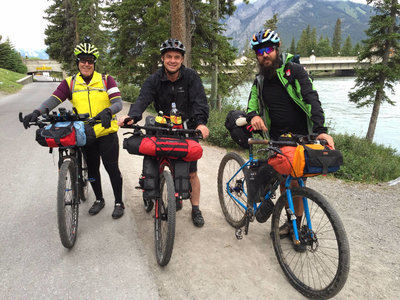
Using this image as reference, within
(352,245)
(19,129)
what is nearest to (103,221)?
(352,245)

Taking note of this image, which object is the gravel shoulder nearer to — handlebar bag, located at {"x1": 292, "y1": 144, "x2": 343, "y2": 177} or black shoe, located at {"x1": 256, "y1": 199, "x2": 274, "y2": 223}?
black shoe, located at {"x1": 256, "y1": 199, "x2": 274, "y2": 223}

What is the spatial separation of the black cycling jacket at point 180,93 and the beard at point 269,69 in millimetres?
777

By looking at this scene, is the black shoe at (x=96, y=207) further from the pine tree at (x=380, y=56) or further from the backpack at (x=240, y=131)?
the pine tree at (x=380, y=56)

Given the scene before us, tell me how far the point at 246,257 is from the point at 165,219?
99 cm

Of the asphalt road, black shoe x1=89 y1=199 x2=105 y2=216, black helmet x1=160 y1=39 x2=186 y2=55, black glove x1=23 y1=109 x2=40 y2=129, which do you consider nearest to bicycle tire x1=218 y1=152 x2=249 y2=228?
the asphalt road

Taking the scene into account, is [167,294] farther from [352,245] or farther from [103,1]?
[103,1]

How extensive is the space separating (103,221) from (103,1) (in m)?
31.3

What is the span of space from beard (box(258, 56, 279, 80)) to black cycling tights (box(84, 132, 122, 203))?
2.11 meters

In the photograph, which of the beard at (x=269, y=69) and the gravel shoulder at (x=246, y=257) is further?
the beard at (x=269, y=69)

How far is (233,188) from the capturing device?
12.5ft

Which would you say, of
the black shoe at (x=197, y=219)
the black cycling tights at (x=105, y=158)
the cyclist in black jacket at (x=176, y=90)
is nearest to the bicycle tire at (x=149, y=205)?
the black cycling tights at (x=105, y=158)

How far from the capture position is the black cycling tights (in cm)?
366

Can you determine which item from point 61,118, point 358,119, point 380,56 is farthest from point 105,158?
point 358,119

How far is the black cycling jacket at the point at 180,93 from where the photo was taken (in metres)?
3.37
